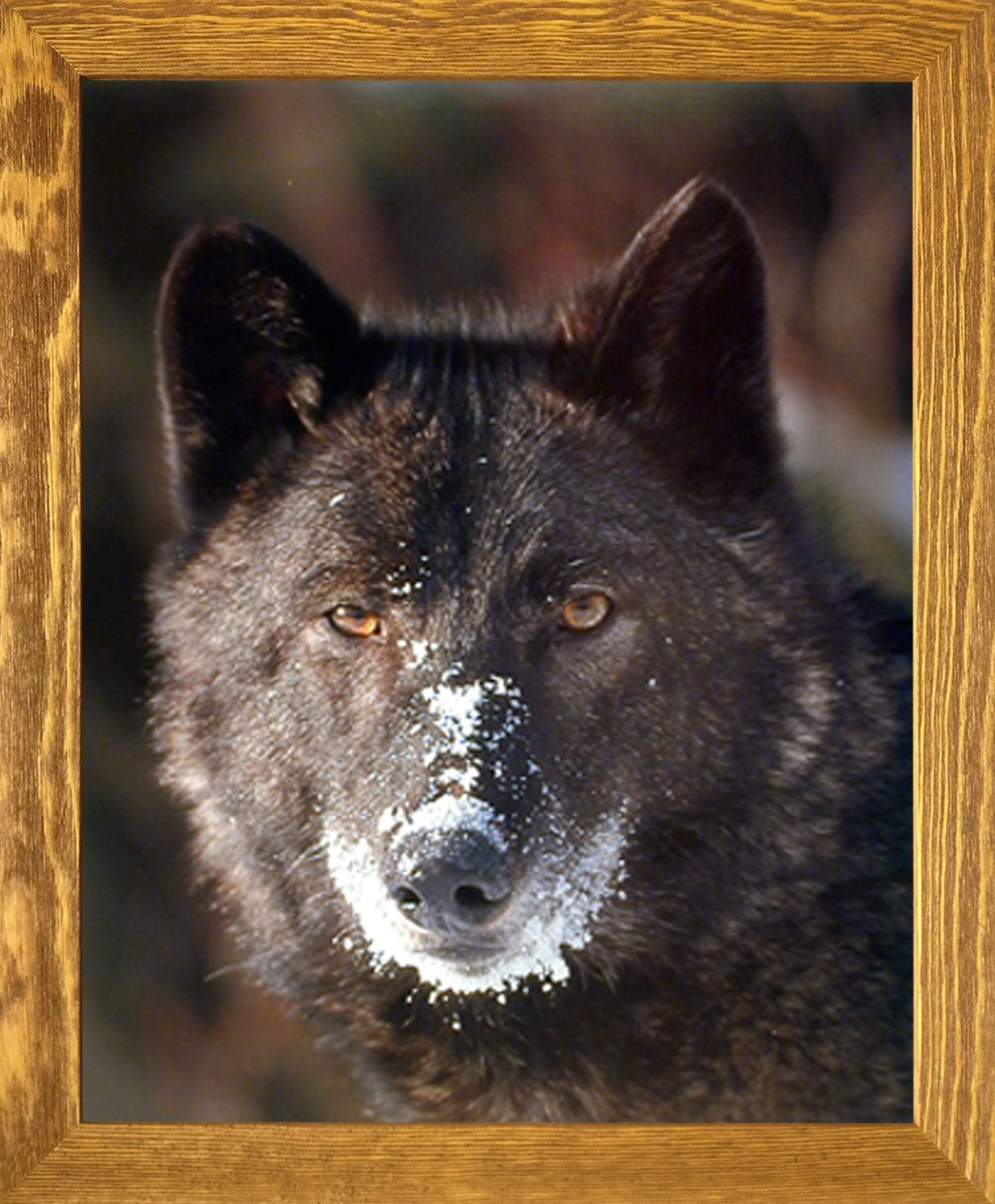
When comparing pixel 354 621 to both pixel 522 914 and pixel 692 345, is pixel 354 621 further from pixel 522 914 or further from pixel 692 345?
pixel 692 345

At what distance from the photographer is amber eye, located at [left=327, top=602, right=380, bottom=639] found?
7.30ft

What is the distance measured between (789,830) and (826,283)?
3.02 ft

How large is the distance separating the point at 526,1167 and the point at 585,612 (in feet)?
2.98

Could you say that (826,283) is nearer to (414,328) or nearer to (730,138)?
(730,138)

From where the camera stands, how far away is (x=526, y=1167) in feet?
7.33

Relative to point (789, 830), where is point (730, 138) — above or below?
above

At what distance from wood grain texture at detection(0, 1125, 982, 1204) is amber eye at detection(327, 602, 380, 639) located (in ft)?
2.68

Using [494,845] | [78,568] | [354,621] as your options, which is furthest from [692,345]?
[78,568]

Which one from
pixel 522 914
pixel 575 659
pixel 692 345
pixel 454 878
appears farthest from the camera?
pixel 692 345

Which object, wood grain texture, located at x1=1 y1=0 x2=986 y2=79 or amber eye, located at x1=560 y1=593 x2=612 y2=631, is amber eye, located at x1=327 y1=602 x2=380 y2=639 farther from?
wood grain texture, located at x1=1 y1=0 x2=986 y2=79

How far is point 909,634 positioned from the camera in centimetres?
231

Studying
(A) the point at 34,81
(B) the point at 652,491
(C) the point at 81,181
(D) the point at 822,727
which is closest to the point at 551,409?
(B) the point at 652,491

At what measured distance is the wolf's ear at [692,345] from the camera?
2264 mm

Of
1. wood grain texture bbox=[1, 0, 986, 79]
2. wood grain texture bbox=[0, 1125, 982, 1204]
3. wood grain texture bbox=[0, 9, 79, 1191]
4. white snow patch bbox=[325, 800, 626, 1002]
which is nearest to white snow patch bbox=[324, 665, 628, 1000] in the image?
white snow patch bbox=[325, 800, 626, 1002]
